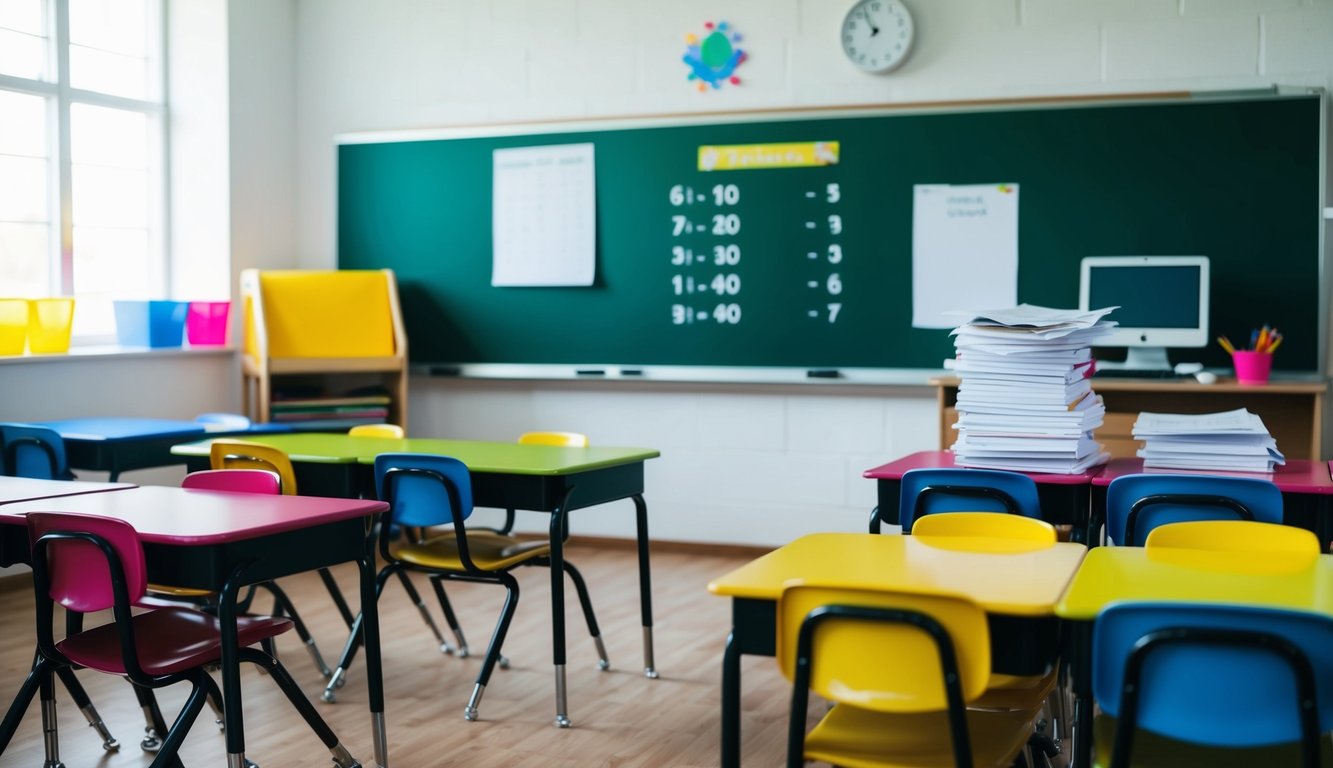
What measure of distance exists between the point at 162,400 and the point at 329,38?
2.11m

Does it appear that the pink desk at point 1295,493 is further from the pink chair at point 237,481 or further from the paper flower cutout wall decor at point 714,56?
the paper flower cutout wall decor at point 714,56

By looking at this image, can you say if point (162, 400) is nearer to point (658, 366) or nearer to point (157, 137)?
point (157, 137)

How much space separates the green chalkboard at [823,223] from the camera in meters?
5.03

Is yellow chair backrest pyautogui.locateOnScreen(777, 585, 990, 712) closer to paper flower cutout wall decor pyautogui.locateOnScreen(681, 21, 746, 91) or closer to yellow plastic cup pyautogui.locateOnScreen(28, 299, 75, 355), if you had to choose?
paper flower cutout wall decor pyautogui.locateOnScreen(681, 21, 746, 91)

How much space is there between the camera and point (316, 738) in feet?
11.2

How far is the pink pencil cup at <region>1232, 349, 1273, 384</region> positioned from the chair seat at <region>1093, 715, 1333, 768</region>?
9.23ft

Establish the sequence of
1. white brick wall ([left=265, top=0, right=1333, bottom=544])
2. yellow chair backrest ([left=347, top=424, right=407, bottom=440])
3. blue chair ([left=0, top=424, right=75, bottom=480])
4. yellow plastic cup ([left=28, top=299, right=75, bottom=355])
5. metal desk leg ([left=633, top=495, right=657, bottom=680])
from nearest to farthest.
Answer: metal desk leg ([left=633, top=495, right=657, bottom=680]) < blue chair ([left=0, top=424, right=75, bottom=480]) < yellow chair backrest ([left=347, top=424, right=407, bottom=440]) < white brick wall ([left=265, top=0, right=1333, bottom=544]) < yellow plastic cup ([left=28, top=299, right=75, bottom=355])

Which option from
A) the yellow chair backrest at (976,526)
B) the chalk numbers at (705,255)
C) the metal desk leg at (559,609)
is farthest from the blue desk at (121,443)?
the yellow chair backrest at (976,526)

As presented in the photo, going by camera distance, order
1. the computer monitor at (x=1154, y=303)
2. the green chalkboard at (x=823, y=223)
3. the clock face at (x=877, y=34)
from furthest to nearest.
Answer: the clock face at (x=877, y=34) < the green chalkboard at (x=823, y=223) < the computer monitor at (x=1154, y=303)

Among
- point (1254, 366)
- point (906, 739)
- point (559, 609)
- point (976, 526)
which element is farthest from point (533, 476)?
point (1254, 366)

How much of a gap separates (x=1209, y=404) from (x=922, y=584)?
3.26m

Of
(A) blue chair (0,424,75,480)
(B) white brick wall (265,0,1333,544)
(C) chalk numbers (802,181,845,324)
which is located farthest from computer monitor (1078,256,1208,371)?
(A) blue chair (0,424,75,480)

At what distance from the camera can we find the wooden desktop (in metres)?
4.60

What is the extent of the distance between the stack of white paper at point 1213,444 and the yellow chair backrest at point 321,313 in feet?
12.8
